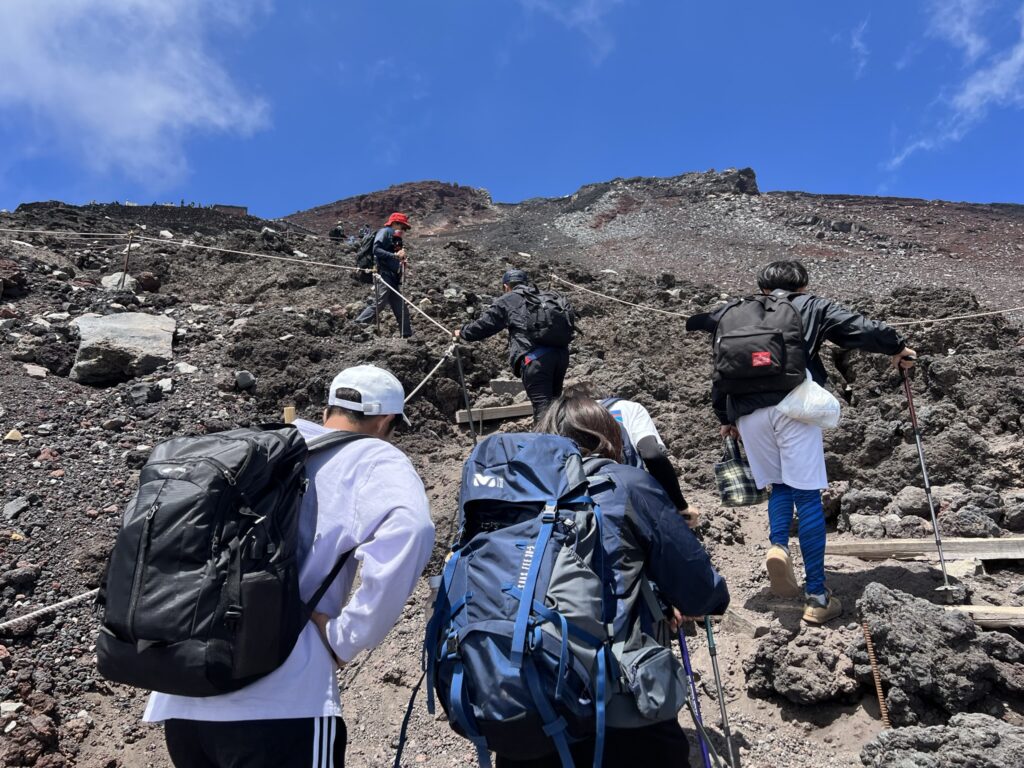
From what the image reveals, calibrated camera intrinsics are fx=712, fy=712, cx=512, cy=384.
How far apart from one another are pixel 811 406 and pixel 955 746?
5.19 feet

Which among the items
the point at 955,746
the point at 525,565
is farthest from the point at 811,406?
the point at 525,565

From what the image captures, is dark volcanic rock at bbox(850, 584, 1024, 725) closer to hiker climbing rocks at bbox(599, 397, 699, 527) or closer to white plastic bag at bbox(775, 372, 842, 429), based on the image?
white plastic bag at bbox(775, 372, 842, 429)

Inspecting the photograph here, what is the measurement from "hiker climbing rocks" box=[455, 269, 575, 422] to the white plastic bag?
223 cm

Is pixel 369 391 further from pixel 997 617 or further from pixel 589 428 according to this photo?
pixel 997 617

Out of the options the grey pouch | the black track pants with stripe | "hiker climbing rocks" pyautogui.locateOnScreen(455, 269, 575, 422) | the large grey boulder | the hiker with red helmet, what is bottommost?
the black track pants with stripe

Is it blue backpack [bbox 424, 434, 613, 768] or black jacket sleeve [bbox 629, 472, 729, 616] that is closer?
blue backpack [bbox 424, 434, 613, 768]

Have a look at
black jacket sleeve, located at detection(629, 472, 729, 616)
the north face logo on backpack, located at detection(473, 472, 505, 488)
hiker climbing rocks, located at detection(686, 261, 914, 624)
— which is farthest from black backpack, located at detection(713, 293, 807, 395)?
the north face logo on backpack, located at detection(473, 472, 505, 488)

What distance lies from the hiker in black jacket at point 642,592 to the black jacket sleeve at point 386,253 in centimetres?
784

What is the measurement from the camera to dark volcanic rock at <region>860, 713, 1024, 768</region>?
→ 7.38 feet

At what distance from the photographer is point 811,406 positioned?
350cm

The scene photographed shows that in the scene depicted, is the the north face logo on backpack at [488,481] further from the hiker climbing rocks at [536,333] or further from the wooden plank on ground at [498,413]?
the wooden plank on ground at [498,413]

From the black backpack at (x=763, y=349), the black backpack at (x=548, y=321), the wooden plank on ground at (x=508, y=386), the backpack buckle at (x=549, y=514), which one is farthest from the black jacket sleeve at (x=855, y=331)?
the wooden plank on ground at (x=508, y=386)

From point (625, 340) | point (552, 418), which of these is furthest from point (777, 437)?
point (625, 340)

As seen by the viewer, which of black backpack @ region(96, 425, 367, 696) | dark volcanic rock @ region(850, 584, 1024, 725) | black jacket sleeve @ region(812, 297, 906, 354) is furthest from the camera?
black jacket sleeve @ region(812, 297, 906, 354)
